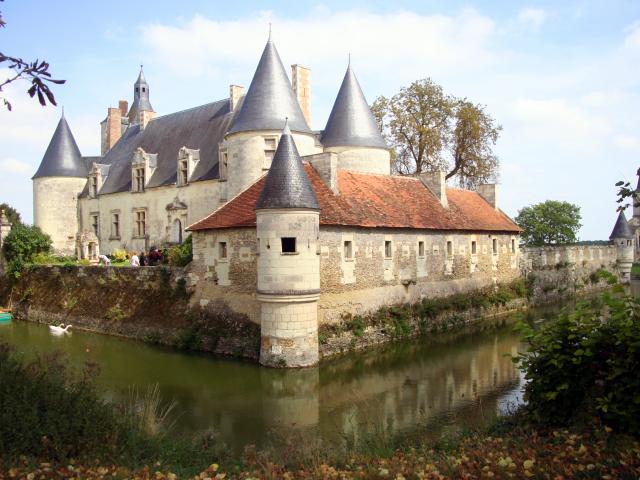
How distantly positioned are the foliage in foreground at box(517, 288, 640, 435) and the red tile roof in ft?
29.5

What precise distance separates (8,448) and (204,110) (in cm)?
2325

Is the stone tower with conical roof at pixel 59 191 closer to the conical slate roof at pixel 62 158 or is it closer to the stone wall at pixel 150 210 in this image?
the conical slate roof at pixel 62 158

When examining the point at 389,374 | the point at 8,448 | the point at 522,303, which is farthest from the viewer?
the point at 522,303

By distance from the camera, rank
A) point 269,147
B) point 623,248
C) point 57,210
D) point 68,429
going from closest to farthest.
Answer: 1. point 68,429
2. point 269,147
3. point 57,210
4. point 623,248

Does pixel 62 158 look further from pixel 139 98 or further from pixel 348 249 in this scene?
pixel 348 249

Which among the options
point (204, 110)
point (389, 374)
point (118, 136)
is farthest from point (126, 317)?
point (118, 136)

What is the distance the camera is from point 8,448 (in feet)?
19.8

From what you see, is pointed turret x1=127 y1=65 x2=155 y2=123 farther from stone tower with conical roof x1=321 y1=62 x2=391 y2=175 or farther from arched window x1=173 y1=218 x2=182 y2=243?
stone tower with conical roof x1=321 y1=62 x2=391 y2=175

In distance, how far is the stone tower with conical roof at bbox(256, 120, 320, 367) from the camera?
45.8 feet

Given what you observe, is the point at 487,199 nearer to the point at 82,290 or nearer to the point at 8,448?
the point at 82,290

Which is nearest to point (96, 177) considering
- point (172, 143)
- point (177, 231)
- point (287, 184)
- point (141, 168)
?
point (141, 168)

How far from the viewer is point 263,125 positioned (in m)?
19.6

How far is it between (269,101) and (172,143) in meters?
9.46

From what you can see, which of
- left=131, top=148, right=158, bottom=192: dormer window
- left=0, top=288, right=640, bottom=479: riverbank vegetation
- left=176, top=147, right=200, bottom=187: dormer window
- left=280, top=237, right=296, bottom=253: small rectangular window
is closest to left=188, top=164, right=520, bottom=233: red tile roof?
left=280, top=237, right=296, bottom=253: small rectangular window
